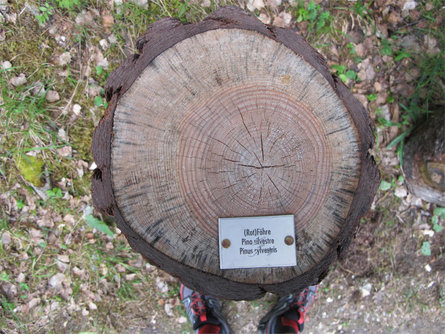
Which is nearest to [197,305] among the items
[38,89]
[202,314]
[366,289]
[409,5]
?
[202,314]

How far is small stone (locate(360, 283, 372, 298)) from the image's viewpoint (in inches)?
103

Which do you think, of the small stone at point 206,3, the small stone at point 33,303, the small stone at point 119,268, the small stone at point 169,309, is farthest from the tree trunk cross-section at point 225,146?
the small stone at point 33,303

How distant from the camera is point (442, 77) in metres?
2.54

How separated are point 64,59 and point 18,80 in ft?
1.26

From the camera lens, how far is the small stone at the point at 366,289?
2621 millimetres

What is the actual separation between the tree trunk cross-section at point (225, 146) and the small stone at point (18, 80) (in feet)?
4.47

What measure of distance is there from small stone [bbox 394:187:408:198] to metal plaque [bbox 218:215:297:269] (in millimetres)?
1666

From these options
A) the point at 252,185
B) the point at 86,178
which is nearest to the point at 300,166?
the point at 252,185

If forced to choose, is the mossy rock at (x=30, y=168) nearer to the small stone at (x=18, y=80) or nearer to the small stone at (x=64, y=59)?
the small stone at (x=18, y=80)

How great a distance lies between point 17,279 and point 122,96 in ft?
6.66

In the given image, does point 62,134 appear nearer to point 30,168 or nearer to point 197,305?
point 30,168

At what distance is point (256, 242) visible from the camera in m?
A: 1.43

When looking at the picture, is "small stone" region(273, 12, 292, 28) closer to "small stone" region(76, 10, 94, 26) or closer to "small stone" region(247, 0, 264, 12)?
"small stone" region(247, 0, 264, 12)

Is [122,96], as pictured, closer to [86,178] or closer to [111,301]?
[86,178]
